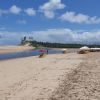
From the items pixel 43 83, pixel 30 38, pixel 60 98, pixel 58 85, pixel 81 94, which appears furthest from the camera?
pixel 30 38

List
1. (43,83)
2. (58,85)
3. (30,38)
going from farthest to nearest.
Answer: (30,38), (43,83), (58,85)

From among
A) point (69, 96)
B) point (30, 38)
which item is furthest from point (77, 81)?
point (30, 38)

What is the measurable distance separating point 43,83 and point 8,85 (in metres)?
1.95

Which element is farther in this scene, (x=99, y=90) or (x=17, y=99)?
(x=99, y=90)

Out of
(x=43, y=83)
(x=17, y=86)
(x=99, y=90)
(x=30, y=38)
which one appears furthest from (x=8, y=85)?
(x=30, y=38)

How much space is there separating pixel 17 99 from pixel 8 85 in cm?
396

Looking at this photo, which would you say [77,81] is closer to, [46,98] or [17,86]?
[17,86]

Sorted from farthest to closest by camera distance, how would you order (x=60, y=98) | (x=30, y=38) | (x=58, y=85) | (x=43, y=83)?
1. (x=30, y=38)
2. (x=43, y=83)
3. (x=58, y=85)
4. (x=60, y=98)

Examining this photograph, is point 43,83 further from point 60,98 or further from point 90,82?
point 60,98

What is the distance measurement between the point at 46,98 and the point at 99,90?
2809mm

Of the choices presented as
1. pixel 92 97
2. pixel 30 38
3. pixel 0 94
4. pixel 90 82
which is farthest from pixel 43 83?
pixel 30 38

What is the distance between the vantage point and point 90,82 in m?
16.7

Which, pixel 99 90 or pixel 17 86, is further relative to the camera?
pixel 17 86

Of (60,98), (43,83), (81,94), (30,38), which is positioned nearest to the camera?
(60,98)
